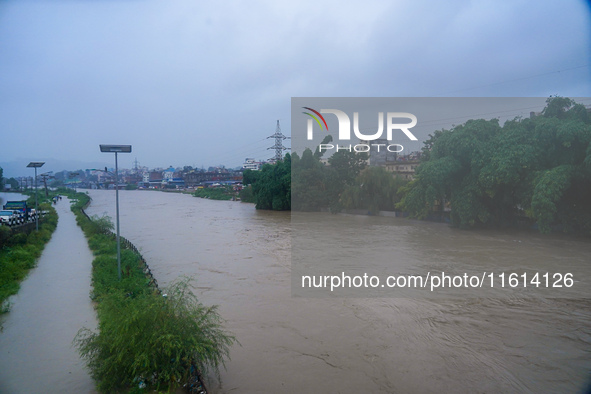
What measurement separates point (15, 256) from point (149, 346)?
10740 millimetres

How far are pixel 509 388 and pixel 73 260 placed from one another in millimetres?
13329

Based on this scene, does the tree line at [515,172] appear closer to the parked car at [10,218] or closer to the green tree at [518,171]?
the green tree at [518,171]

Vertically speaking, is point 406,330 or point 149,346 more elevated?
point 149,346

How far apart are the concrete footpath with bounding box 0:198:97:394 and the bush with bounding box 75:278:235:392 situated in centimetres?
50

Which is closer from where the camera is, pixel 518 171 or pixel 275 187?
pixel 518 171

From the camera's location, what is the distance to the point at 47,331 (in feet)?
23.8

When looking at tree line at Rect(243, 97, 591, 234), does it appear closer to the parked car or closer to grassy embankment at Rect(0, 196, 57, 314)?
grassy embankment at Rect(0, 196, 57, 314)

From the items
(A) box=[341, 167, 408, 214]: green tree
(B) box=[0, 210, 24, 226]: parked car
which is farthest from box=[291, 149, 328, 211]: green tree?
(B) box=[0, 210, 24, 226]: parked car

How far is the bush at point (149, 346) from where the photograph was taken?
4.92 metres

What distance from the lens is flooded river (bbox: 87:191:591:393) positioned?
5789mm

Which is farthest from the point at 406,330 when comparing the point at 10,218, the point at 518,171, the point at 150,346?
the point at 10,218

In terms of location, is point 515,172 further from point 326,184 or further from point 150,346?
point 326,184

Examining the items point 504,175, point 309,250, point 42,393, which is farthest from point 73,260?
point 504,175

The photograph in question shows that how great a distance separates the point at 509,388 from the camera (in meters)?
5.52
